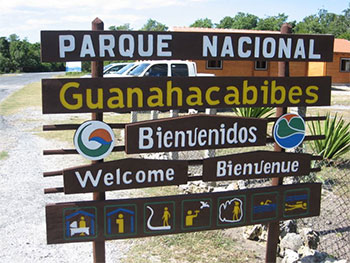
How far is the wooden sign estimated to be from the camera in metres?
3.12

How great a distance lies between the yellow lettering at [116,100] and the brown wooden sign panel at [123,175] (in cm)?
42

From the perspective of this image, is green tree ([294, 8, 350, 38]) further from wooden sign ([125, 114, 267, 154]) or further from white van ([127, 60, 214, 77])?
wooden sign ([125, 114, 267, 154])

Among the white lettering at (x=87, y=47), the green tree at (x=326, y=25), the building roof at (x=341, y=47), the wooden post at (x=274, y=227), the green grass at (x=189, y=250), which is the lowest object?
the green grass at (x=189, y=250)

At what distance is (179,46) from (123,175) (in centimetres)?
109

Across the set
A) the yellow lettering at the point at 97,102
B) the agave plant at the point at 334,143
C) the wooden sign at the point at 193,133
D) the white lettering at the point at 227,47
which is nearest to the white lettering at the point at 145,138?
the wooden sign at the point at 193,133

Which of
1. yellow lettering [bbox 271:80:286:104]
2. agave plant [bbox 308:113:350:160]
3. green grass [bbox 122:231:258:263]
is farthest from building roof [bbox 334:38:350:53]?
yellow lettering [bbox 271:80:286:104]

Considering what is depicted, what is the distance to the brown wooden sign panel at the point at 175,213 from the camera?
3.08 meters

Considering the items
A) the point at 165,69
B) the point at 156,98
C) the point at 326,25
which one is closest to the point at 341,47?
the point at 165,69

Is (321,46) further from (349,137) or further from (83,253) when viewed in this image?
(349,137)

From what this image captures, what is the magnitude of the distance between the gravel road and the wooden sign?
150 centimetres

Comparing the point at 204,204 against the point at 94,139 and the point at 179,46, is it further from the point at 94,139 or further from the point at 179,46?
the point at 179,46

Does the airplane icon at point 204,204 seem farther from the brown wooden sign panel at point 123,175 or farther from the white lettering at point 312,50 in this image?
the white lettering at point 312,50

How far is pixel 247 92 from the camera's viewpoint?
3.38 metres

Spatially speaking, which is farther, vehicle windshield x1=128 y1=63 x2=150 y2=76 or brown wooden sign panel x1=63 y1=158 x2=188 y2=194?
vehicle windshield x1=128 y1=63 x2=150 y2=76
